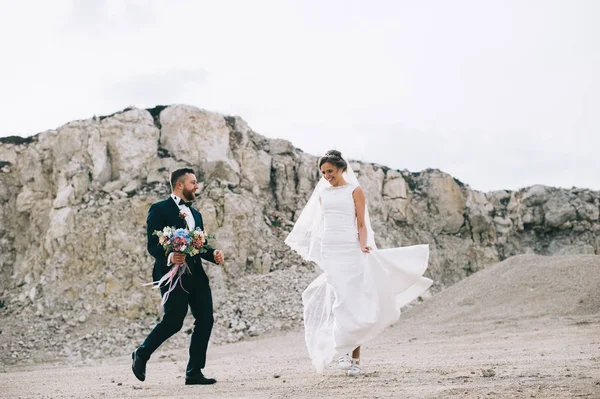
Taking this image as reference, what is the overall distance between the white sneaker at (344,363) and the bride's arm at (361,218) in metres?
1.10

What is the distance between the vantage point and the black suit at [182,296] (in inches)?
229

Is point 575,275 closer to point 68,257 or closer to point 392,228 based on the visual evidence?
point 392,228

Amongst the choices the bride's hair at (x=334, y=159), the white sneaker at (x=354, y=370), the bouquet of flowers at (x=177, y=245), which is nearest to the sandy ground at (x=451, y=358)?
the white sneaker at (x=354, y=370)

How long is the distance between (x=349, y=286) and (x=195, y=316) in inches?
62.5

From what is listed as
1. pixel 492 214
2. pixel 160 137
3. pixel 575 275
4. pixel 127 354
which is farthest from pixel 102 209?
pixel 492 214

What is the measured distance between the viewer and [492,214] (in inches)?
1036

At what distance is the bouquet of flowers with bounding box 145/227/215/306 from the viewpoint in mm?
5727

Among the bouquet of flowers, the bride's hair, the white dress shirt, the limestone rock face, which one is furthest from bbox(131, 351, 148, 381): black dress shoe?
the limestone rock face

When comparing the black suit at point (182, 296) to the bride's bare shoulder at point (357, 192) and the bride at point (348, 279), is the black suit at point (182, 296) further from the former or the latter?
the bride's bare shoulder at point (357, 192)

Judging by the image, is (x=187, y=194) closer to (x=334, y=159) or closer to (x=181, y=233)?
(x=181, y=233)

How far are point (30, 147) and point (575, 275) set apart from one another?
16.6m

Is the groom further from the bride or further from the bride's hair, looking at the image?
the bride's hair

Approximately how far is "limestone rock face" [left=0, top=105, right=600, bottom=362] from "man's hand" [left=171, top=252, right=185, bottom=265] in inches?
364

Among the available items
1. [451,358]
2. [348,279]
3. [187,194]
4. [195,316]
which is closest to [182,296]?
[195,316]
